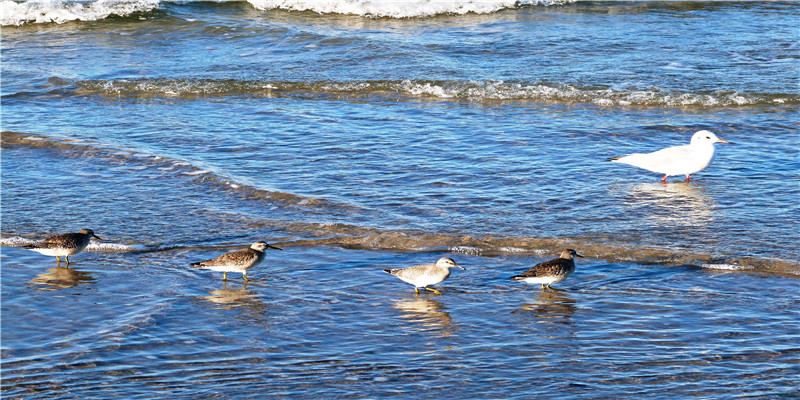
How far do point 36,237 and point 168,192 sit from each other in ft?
6.36

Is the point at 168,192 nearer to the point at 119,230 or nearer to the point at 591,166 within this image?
the point at 119,230

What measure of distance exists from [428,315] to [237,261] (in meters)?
1.89

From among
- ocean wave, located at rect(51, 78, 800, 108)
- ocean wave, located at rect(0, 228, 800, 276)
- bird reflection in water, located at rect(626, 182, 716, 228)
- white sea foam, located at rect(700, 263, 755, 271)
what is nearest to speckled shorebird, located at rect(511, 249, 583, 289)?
ocean wave, located at rect(0, 228, 800, 276)

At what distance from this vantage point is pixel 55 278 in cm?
861

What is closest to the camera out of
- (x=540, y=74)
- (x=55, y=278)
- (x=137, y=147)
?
(x=55, y=278)

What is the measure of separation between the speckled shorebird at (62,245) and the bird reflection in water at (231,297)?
5.27ft

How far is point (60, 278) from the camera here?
28.2ft

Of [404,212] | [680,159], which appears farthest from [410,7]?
[404,212]

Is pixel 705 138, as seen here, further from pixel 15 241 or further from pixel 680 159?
pixel 15 241

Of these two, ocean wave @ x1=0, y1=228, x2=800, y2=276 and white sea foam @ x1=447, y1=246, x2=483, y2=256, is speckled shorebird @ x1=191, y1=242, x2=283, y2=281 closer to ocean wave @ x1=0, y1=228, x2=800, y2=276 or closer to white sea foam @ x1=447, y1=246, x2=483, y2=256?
ocean wave @ x1=0, y1=228, x2=800, y2=276

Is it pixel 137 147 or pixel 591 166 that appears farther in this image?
pixel 137 147

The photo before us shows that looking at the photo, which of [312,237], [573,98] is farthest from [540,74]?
[312,237]

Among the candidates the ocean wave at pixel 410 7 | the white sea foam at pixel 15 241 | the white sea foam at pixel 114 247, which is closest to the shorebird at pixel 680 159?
the white sea foam at pixel 114 247

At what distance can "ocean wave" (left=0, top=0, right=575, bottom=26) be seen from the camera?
24.5 metres
